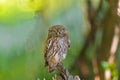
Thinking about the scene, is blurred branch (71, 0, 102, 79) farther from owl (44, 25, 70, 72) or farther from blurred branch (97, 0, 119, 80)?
owl (44, 25, 70, 72)

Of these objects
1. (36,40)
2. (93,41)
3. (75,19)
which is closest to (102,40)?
(93,41)

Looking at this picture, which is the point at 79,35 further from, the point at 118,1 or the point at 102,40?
the point at 118,1

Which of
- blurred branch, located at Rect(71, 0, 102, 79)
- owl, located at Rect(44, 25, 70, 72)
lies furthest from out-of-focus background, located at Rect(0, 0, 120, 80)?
owl, located at Rect(44, 25, 70, 72)

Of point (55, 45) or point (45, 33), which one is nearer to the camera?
point (55, 45)

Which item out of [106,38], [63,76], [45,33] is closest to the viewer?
[63,76]

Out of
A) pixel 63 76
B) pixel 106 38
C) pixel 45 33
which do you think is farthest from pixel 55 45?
pixel 106 38

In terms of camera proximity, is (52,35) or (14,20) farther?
(14,20)

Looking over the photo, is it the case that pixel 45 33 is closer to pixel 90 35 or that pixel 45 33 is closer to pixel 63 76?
pixel 90 35
